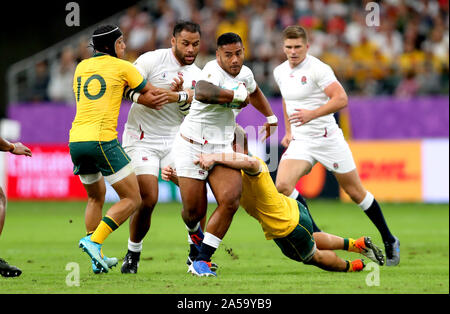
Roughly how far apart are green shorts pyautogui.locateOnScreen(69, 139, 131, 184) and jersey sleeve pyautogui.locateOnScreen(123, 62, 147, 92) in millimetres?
573

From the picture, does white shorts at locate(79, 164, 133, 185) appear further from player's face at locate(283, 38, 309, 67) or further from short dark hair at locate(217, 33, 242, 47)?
player's face at locate(283, 38, 309, 67)

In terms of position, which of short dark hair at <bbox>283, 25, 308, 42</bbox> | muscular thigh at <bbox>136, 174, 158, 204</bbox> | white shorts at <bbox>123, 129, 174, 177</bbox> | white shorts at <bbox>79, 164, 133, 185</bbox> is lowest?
muscular thigh at <bbox>136, 174, 158, 204</bbox>

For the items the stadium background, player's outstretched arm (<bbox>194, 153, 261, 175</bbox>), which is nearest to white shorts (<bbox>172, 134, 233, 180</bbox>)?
player's outstretched arm (<bbox>194, 153, 261, 175</bbox>)

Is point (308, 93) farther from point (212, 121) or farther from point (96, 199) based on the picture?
point (96, 199)

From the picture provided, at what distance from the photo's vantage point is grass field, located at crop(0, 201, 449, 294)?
23.1ft

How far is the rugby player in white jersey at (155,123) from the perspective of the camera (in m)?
8.31

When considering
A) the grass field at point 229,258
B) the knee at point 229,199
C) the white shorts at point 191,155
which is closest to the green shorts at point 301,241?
the grass field at point 229,258

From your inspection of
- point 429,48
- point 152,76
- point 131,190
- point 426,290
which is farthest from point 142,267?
point 429,48

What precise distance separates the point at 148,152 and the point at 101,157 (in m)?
0.91

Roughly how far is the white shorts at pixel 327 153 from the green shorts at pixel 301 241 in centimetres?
158

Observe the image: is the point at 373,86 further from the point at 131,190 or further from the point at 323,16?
the point at 131,190

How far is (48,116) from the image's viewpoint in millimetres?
19203

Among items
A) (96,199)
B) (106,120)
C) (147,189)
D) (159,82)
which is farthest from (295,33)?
(96,199)

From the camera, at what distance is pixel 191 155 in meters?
7.87
